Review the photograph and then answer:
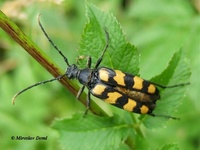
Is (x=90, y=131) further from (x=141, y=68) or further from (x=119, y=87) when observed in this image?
(x=141, y=68)

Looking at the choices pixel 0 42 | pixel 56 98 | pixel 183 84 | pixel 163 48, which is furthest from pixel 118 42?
pixel 0 42

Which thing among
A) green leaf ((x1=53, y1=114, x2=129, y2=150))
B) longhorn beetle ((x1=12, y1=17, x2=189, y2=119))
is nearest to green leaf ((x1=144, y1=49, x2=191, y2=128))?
longhorn beetle ((x1=12, y1=17, x2=189, y2=119))

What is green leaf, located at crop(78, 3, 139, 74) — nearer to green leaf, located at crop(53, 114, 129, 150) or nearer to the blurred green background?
green leaf, located at crop(53, 114, 129, 150)

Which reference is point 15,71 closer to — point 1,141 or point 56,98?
point 56,98

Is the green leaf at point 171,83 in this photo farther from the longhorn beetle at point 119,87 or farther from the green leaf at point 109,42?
the green leaf at point 109,42

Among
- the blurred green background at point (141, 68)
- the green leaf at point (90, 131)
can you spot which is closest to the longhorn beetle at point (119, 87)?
the green leaf at point (90, 131)

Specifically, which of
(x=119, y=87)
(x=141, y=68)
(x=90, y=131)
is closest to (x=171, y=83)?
(x=119, y=87)

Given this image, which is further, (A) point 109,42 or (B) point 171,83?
(B) point 171,83
